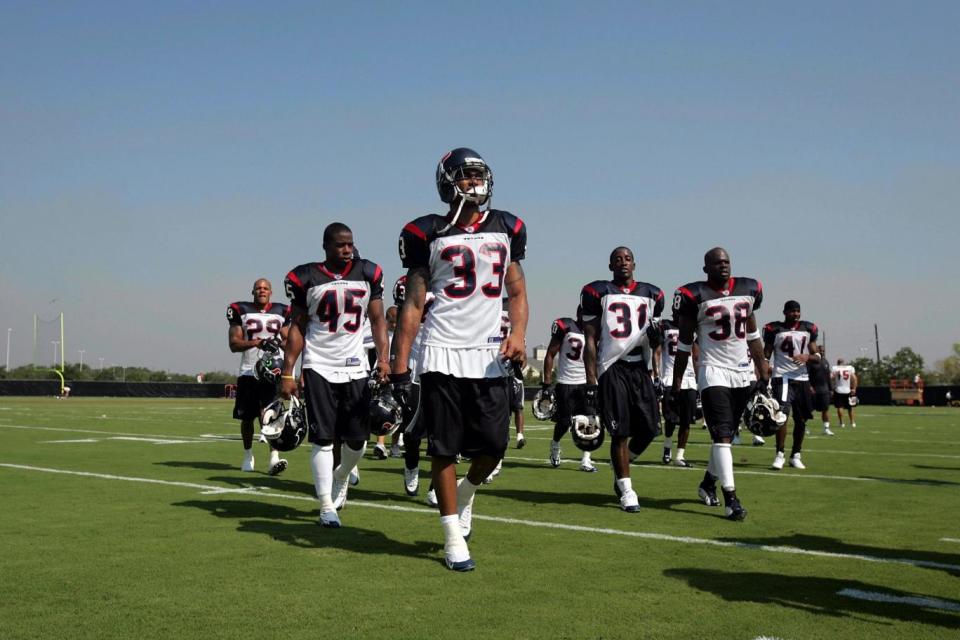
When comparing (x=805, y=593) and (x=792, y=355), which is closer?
(x=805, y=593)

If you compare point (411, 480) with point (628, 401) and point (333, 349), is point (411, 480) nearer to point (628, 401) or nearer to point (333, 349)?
point (333, 349)

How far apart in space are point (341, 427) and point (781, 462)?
653cm

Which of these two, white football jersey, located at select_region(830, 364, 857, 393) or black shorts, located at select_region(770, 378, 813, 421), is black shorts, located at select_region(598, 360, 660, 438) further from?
white football jersey, located at select_region(830, 364, 857, 393)

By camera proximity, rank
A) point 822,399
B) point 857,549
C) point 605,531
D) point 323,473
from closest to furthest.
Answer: point 857,549 < point 605,531 < point 323,473 < point 822,399

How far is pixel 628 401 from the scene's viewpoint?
823 cm

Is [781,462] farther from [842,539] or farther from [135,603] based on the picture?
[135,603]

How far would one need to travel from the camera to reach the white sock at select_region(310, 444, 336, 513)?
6.99 metres

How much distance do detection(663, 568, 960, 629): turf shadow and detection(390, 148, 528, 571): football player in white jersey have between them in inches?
53.8

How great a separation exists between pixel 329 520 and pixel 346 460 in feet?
2.15

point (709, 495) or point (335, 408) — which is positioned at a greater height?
point (335, 408)

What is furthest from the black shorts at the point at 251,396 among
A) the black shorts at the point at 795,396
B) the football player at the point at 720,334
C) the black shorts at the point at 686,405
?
the black shorts at the point at 795,396

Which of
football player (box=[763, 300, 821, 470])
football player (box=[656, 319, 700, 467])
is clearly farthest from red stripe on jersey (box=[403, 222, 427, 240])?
football player (box=[763, 300, 821, 470])

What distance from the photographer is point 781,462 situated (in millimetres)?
11523

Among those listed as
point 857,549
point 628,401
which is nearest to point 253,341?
point 628,401
